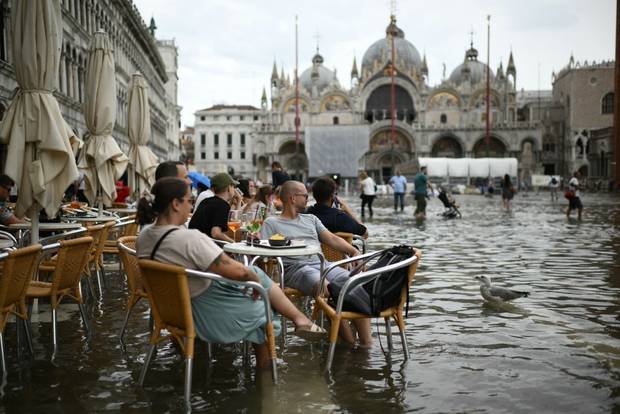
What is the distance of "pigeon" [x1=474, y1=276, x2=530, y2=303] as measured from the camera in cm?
709

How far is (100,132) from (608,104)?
76834mm

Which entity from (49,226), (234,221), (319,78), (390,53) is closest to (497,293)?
(234,221)

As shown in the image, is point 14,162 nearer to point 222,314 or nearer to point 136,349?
point 136,349

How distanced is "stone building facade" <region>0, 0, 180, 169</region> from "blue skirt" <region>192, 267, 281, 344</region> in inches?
455

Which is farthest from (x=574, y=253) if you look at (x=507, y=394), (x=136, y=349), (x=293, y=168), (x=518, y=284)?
(x=293, y=168)

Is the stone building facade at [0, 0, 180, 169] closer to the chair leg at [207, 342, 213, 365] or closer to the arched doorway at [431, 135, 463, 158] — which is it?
the chair leg at [207, 342, 213, 365]

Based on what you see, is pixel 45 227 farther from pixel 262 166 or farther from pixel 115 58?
pixel 262 166

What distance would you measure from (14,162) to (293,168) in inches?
2999

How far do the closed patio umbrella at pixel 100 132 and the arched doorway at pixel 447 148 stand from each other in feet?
237

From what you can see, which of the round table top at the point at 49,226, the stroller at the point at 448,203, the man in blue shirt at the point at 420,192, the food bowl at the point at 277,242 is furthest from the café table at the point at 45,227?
the stroller at the point at 448,203

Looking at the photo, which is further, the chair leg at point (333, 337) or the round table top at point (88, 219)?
the round table top at point (88, 219)

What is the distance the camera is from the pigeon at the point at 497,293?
709 cm

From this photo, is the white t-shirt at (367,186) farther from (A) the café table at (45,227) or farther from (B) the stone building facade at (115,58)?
(A) the café table at (45,227)

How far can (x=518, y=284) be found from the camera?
28.6ft
